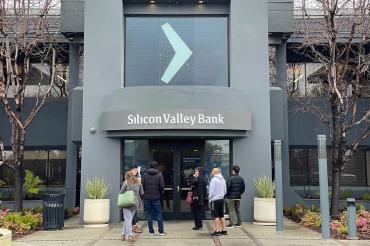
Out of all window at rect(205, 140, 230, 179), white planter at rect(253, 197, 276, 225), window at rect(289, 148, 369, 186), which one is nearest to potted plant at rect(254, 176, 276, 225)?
white planter at rect(253, 197, 276, 225)

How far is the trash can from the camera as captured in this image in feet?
46.0

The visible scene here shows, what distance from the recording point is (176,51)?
1655 cm

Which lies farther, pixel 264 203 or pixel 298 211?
pixel 298 211

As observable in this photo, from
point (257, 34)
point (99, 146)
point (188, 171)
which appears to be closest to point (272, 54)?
point (257, 34)

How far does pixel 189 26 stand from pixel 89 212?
7511 millimetres

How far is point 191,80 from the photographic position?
1638 cm

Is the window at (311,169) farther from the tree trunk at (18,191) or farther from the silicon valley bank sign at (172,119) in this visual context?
the tree trunk at (18,191)

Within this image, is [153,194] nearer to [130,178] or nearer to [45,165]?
[130,178]

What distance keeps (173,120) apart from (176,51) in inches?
119

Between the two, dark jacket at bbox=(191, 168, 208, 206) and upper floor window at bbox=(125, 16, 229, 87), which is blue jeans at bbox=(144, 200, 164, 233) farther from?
upper floor window at bbox=(125, 16, 229, 87)

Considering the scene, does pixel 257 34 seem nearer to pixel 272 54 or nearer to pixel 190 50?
pixel 190 50

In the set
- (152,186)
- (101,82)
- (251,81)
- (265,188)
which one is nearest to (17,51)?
(101,82)

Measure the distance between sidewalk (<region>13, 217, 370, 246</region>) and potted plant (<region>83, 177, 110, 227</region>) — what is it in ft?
1.10

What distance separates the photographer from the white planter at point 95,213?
48.0ft
